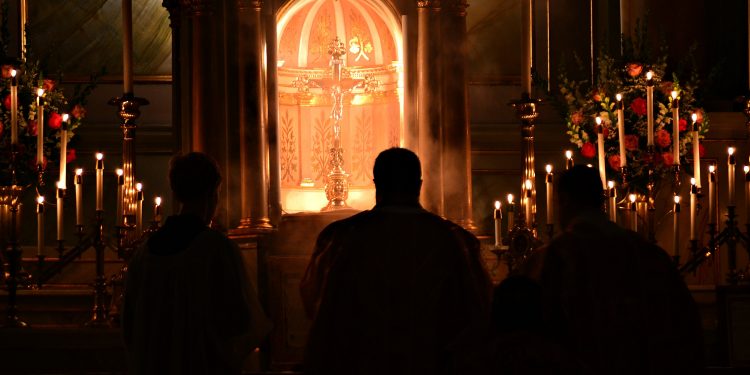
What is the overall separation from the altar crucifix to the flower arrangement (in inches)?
69.9

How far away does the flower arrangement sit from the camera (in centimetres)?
916

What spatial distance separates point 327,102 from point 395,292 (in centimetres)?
450

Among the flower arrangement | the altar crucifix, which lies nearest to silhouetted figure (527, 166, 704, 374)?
the altar crucifix

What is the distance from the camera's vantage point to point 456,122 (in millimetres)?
8203

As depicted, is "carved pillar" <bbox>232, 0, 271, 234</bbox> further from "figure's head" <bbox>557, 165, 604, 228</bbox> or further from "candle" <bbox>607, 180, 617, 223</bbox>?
"figure's head" <bbox>557, 165, 604, 228</bbox>

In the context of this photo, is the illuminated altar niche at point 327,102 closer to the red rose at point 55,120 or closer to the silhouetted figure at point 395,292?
the red rose at point 55,120

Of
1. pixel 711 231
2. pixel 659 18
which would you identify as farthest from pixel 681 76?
pixel 711 231

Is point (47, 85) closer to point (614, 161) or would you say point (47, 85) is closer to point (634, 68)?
point (614, 161)

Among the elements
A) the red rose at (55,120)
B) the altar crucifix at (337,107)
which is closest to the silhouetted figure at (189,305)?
the altar crucifix at (337,107)

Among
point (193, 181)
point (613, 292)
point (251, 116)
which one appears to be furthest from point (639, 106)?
point (193, 181)

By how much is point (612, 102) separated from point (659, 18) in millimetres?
1332

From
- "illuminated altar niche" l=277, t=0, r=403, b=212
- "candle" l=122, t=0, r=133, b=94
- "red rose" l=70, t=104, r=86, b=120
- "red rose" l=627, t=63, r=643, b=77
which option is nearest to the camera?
"candle" l=122, t=0, r=133, b=94

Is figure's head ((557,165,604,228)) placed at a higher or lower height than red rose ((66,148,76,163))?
lower

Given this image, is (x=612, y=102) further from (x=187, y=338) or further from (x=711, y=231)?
(x=187, y=338)
